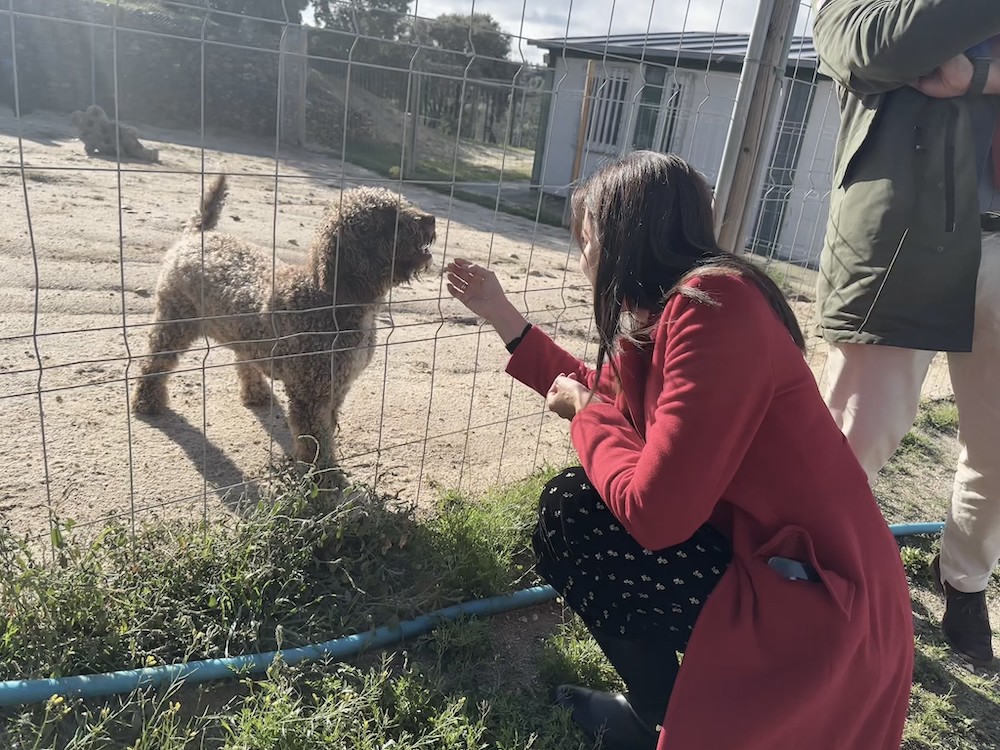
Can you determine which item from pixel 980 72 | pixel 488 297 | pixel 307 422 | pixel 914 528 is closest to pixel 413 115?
pixel 488 297

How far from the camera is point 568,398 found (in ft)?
6.82

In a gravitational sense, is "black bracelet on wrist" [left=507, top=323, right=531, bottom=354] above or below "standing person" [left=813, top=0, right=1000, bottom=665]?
below

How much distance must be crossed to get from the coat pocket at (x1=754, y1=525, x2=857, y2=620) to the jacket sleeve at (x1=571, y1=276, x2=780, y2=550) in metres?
0.17

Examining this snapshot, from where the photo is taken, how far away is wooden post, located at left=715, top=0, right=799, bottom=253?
316 cm

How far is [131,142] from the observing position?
12742 mm

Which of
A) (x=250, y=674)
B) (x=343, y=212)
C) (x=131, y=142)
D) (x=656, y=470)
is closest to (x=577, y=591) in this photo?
(x=656, y=470)

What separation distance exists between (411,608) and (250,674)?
546mm

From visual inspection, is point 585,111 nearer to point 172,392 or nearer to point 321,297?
point 321,297

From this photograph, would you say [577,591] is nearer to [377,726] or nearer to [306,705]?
[377,726]

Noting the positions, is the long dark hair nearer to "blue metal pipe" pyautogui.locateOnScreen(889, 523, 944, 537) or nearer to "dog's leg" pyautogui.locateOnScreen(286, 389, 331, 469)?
"dog's leg" pyautogui.locateOnScreen(286, 389, 331, 469)

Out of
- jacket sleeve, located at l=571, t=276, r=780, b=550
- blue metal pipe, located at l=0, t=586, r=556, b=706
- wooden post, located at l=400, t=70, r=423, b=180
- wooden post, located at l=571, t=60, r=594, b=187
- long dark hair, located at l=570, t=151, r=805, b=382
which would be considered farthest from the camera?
wooden post, located at l=571, t=60, r=594, b=187

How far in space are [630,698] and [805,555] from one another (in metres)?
0.85

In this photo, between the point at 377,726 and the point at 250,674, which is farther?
the point at 250,674

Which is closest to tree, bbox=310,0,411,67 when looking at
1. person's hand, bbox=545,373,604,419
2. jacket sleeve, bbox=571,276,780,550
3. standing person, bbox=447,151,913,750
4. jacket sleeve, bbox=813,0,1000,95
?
standing person, bbox=447,151,913,750
